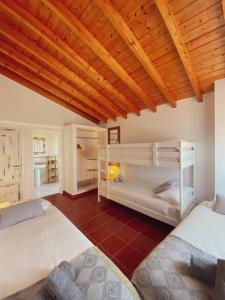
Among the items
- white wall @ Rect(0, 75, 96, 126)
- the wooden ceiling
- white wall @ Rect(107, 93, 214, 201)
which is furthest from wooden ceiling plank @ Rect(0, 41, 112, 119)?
white wall @ Rect(107, 93, 214, 201)

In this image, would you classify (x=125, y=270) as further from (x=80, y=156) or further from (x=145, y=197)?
(x=80, y=156)

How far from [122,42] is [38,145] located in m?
4.76

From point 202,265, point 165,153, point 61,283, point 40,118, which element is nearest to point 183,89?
point 165,153

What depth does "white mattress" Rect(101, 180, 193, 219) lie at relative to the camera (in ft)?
7.96

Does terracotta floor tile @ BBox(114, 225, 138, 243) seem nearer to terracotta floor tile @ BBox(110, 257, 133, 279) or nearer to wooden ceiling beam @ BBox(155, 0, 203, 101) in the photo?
terracotta floor tile @ BBox(110, 257, 133, 279)

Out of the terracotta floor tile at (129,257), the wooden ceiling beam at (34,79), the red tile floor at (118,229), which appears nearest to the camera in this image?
the terracotta floor tile at (129,257)

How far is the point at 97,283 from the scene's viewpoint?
0.94 m

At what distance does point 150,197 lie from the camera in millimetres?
2725

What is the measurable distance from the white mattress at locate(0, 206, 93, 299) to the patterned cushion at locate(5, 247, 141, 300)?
0.36ft

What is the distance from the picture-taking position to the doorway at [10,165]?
3.54 metres

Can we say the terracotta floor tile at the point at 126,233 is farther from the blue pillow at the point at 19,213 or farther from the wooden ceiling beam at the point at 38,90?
the wooden ceiling beam at the point at 38,90

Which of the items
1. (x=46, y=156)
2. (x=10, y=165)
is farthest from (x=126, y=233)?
(x=46, y=156)

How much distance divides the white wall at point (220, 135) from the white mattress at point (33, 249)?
237 cm

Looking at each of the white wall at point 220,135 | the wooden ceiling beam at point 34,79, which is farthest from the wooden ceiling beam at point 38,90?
the white wall at point 220,135
